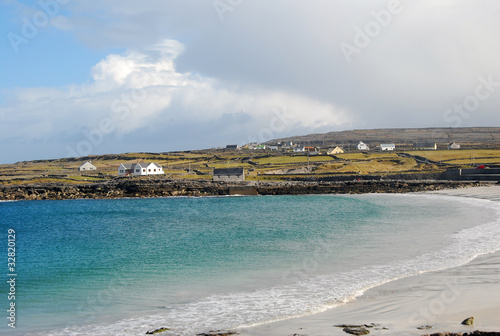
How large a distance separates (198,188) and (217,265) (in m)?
50.0

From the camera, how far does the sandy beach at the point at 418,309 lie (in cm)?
992

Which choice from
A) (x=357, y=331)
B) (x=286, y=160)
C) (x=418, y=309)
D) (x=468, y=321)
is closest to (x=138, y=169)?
(x=286, y=160)

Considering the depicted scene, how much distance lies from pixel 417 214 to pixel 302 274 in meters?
22.0

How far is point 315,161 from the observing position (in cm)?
9719

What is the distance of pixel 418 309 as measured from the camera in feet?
37.0

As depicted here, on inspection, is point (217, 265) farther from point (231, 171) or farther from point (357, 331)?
point (231, 171)

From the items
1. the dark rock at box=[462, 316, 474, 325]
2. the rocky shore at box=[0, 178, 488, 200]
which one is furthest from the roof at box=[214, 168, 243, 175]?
the dark rock at box=[462, 316, 474, 325]

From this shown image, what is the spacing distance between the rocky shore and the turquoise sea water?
1186 inches

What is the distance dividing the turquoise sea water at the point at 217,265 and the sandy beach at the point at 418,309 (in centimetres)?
60

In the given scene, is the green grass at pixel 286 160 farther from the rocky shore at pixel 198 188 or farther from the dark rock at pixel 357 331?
the dark rock at pixel 357 331

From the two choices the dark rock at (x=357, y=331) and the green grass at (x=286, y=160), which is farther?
the green grass at (x=286, y=160)

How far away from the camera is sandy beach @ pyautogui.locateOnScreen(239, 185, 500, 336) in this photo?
9.92 m

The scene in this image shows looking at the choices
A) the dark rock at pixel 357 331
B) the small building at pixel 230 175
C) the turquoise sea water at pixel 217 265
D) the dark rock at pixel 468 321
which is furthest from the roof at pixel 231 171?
the dark rock at pixel 468 321

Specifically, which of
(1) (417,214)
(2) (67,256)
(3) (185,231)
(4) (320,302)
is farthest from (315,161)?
(4) (320,302)
